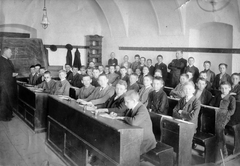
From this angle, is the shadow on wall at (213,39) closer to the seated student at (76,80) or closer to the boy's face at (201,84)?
the boy's face at (201,84)

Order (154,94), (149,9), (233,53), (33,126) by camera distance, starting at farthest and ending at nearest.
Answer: (149,9), (233,53), (33,126), (154,94)

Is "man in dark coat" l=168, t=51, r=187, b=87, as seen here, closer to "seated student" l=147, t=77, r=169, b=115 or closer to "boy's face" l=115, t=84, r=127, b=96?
"seated student" l=147, t=77, r=169, b=115

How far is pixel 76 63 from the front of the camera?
14.1 m

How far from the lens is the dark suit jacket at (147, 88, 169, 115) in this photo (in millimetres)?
5320

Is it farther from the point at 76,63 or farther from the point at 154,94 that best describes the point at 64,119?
the point at 76,63

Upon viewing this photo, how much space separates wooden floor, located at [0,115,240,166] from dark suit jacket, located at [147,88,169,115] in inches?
Result: 44.3

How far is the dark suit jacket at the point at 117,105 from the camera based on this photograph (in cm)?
446

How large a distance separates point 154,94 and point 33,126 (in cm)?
304

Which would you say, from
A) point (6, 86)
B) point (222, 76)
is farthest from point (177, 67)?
point (6, 86)

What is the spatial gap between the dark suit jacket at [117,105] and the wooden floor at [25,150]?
0.99m

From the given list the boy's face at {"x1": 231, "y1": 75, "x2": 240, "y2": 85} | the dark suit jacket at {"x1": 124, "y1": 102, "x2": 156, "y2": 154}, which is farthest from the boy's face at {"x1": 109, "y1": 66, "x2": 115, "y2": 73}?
the dark suit jacket at {"x1": 124, "y1": 102, "x2": 156, "y2": 154}

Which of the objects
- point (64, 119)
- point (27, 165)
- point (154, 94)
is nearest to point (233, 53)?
point (154, 94)

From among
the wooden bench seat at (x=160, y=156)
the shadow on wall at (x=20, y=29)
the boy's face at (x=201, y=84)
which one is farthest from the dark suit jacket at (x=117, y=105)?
the shadow on wall at (x=20, y=29)

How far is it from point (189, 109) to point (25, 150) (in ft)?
10.5
